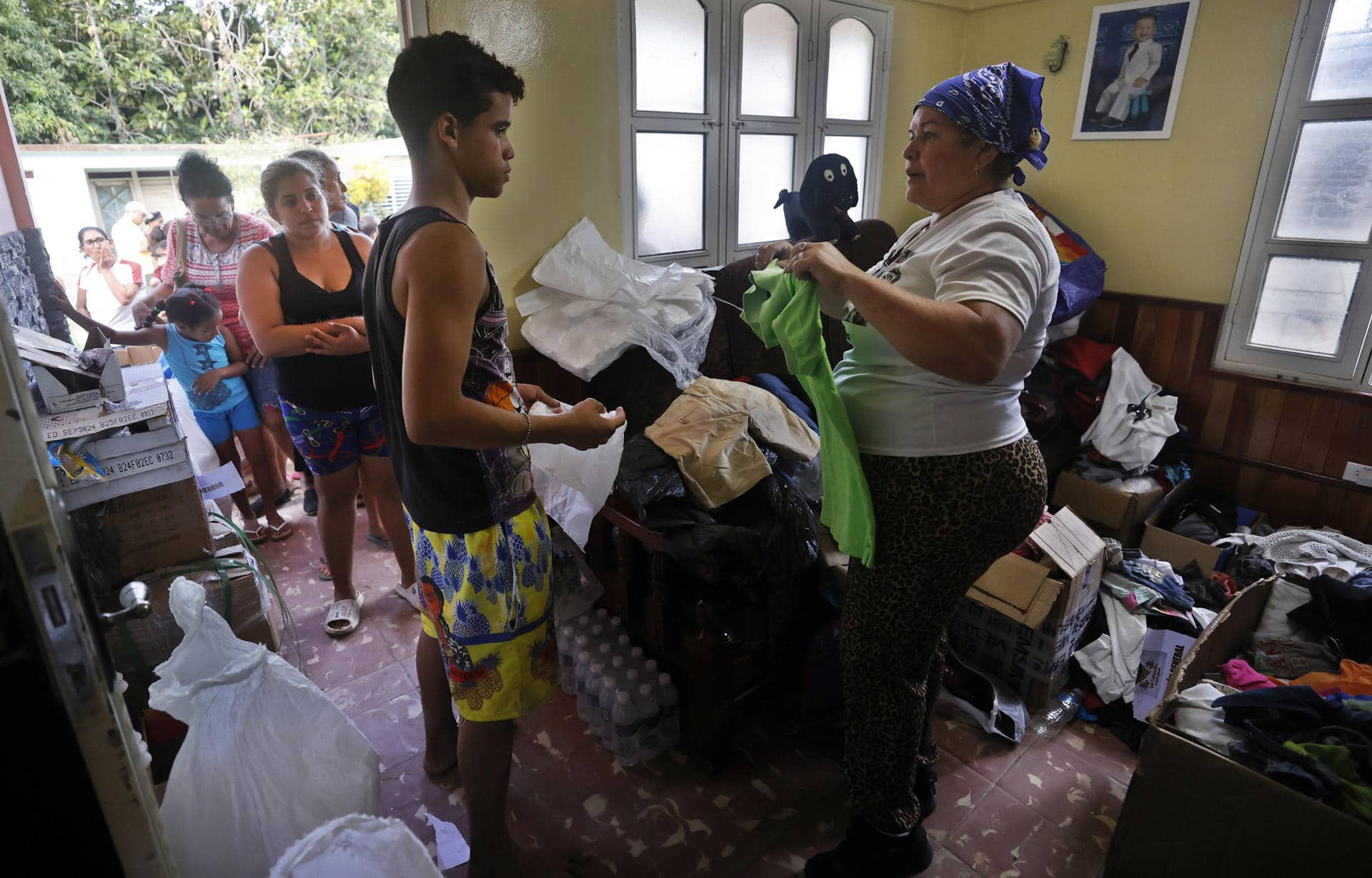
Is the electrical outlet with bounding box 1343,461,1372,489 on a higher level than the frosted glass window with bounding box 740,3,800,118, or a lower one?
lower

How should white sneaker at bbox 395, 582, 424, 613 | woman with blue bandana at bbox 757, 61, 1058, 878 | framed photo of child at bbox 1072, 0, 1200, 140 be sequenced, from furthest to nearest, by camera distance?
framed photo of child at bbox 1072, 0, 1200, 140 < white sneaker at bbox 395, 582, 424, 613 < woman with blue bandana at bbox 757, 61, 1058, 878

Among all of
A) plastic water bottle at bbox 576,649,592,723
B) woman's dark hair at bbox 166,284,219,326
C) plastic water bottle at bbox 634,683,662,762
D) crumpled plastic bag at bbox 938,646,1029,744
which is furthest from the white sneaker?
crumpled plastic bag at bbox 938,646,1029,744

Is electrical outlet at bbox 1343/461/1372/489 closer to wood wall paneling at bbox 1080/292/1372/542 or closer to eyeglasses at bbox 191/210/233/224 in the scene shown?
wood wall paneling at bbox 1080/292/1372/542

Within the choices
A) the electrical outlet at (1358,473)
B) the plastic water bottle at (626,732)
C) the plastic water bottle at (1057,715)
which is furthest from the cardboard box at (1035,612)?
the electrical outlet at (1358,473)

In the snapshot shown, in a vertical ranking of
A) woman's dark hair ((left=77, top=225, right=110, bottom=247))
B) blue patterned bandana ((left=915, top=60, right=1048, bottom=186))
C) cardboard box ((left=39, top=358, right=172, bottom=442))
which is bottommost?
cardboard box ((left=39, top=358, right=172, bottom=442))

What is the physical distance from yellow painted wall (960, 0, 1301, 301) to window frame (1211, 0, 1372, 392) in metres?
0.04

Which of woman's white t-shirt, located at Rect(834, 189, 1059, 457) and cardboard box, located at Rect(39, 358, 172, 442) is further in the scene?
cardboard box, located at Rect(39, 358, 172, 442)

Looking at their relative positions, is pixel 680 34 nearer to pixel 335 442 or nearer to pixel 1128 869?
pixel 335 442

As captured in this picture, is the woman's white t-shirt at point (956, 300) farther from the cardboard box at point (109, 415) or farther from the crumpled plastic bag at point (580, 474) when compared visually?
the cardboard box at point (109, 415)

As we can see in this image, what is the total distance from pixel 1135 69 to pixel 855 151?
122 cm

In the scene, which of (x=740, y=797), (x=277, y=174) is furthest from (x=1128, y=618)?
(x=277, y=174)

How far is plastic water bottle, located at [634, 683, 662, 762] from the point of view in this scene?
6.00ft

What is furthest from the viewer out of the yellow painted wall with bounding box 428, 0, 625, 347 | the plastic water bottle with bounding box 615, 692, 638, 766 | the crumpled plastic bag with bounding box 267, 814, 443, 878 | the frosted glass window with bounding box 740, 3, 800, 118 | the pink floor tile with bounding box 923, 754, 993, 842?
the frosted glass window with bounding box 740, 3, 800, 118

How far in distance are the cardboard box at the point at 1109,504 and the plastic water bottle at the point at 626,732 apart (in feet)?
7.02
